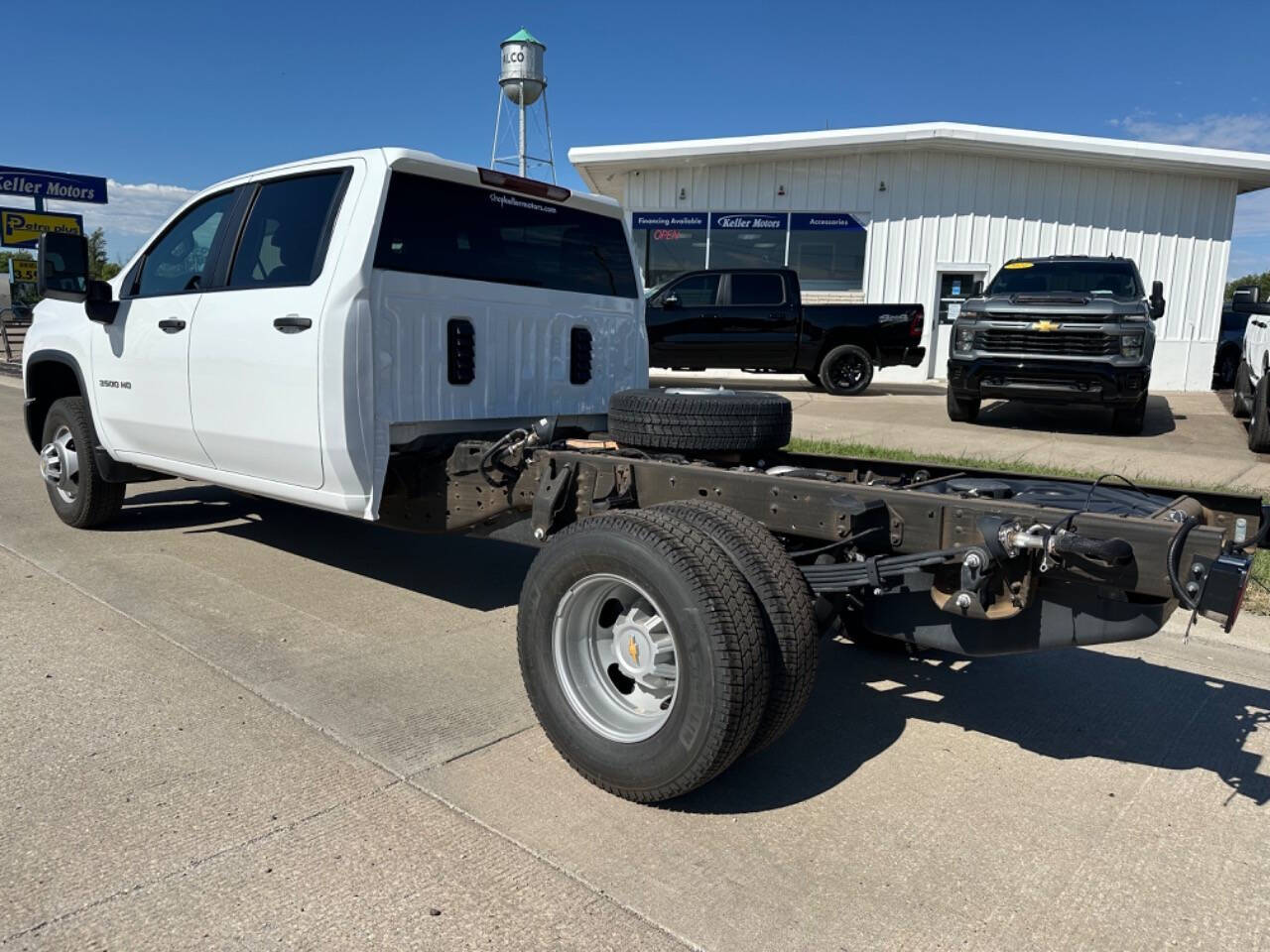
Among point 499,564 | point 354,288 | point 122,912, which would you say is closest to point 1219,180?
point 499,564

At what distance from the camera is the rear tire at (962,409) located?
12516 mm

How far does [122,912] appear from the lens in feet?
8.07

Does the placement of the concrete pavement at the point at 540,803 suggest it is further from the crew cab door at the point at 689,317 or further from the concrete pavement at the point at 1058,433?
the crew cab door at the point at 689,317

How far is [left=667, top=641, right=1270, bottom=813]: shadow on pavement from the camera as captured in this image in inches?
132

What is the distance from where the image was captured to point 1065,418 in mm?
13438

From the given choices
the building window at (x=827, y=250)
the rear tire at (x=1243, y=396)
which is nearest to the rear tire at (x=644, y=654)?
the rear tire at (x=1243, y=396)

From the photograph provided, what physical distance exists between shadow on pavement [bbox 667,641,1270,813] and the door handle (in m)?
2.57

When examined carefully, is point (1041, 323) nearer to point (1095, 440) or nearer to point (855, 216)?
point (1095, 440)

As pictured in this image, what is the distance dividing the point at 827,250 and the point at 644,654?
18018 millimetres

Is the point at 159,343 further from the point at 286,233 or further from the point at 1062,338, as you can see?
the point at 1062,338

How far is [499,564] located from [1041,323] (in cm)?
802

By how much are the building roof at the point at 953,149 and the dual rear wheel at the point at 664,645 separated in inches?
680

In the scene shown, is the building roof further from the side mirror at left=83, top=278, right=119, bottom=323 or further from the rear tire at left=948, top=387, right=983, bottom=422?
the side mirror at left=83, top=278, right=119, bottom=323

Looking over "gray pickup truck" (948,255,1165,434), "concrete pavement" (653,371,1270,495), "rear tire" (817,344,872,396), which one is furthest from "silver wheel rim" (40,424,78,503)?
"rear tire" (817,344,872,396)
